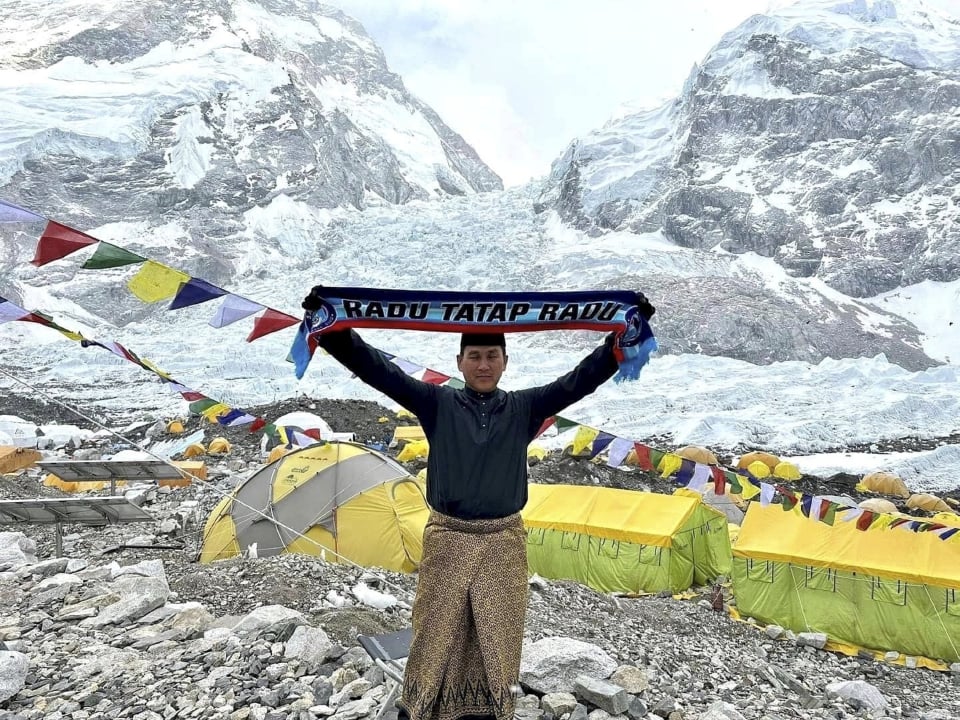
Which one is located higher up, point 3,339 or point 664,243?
point 664,243

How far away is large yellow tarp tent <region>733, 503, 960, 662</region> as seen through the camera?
870 centimetres

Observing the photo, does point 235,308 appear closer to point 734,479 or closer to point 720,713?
point 720,713

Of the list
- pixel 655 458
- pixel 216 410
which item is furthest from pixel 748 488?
pixel 216 410

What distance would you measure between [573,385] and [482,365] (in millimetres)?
360

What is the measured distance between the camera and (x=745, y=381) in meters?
43.6

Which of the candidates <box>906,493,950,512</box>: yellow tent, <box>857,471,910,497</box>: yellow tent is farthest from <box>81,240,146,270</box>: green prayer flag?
<box>857,471,910,497</box>: yellow tent

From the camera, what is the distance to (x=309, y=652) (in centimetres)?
409

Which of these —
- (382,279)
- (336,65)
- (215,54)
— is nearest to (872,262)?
(382,279)

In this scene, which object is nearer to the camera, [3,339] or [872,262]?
[3,339]

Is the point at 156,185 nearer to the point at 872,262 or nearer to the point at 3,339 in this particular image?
the point at 3,339

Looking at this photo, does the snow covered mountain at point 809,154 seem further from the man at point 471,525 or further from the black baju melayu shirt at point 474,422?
the man at point 471,525

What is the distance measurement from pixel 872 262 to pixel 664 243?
2047 centimetres

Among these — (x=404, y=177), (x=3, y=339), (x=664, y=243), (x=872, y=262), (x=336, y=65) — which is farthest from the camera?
(x=336, y=65)

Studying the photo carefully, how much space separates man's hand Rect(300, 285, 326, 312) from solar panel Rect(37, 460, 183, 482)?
4807 mm
